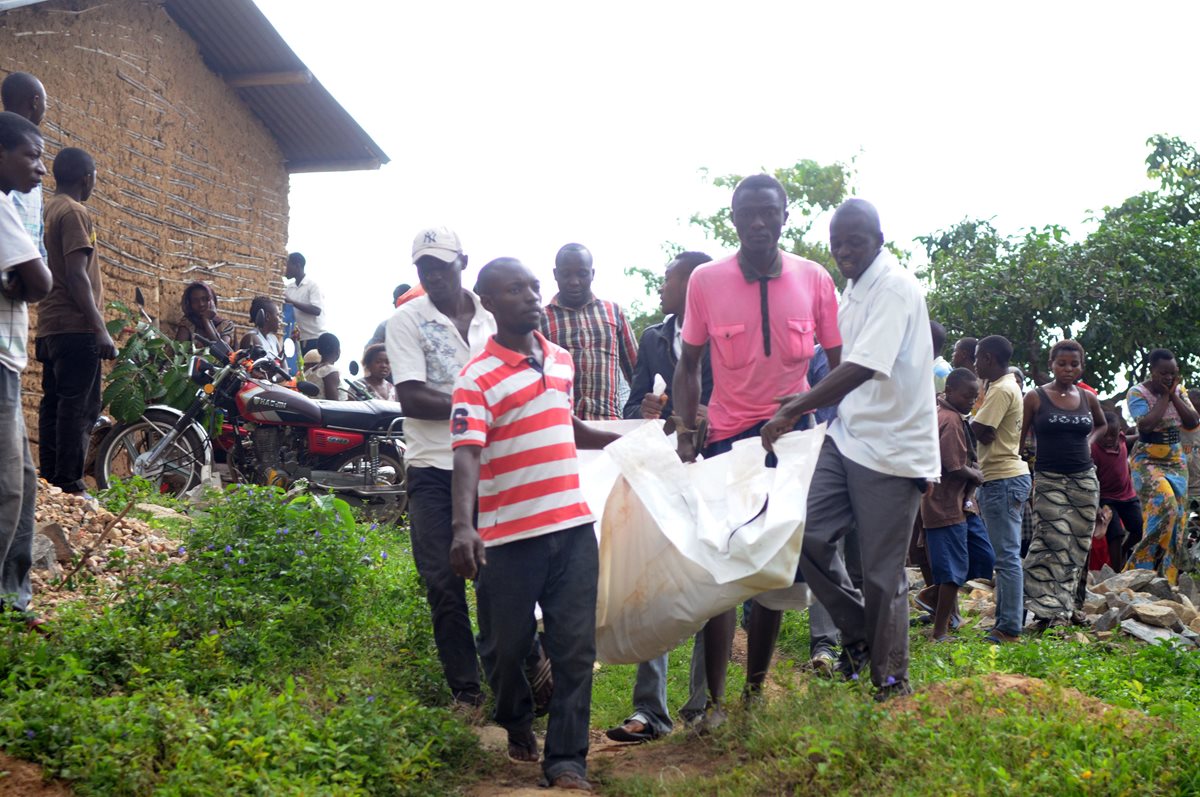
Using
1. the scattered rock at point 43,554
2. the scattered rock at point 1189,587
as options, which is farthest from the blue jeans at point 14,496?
the scattered rock at point 1189,587

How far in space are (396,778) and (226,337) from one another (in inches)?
315

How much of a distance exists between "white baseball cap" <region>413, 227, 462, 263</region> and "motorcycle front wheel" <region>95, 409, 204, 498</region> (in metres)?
5.18

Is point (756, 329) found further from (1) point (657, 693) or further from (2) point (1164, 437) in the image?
(2) point (1164, 437)

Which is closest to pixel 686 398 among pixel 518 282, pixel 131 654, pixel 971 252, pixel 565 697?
pixel 518 282

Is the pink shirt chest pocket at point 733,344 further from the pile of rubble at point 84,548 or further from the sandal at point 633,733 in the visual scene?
the pile of rubble at point 84,548

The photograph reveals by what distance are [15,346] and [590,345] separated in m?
2.60

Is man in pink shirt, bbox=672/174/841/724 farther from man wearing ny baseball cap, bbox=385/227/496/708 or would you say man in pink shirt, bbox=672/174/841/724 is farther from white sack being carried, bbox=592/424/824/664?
man wearing ny baseball cap, bbox=385/227/496/708

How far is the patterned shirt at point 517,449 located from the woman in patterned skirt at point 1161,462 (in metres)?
6.97

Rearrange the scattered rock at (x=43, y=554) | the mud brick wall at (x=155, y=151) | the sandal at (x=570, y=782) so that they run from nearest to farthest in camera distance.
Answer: the sandal at (x=570, y=782), the scattered rock at (x=43, y=554), the mud brick wall at (x=155, y=151)

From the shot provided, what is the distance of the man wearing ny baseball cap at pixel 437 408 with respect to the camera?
16.4ft

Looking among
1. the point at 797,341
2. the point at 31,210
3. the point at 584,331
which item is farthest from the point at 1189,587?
the point at 31,210

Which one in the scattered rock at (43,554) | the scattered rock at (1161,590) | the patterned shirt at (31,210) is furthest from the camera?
the scattered rock at (1161,590)

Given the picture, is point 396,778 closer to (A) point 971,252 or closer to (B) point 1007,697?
(B) point 1007,697

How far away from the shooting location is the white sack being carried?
4492 millimetres
